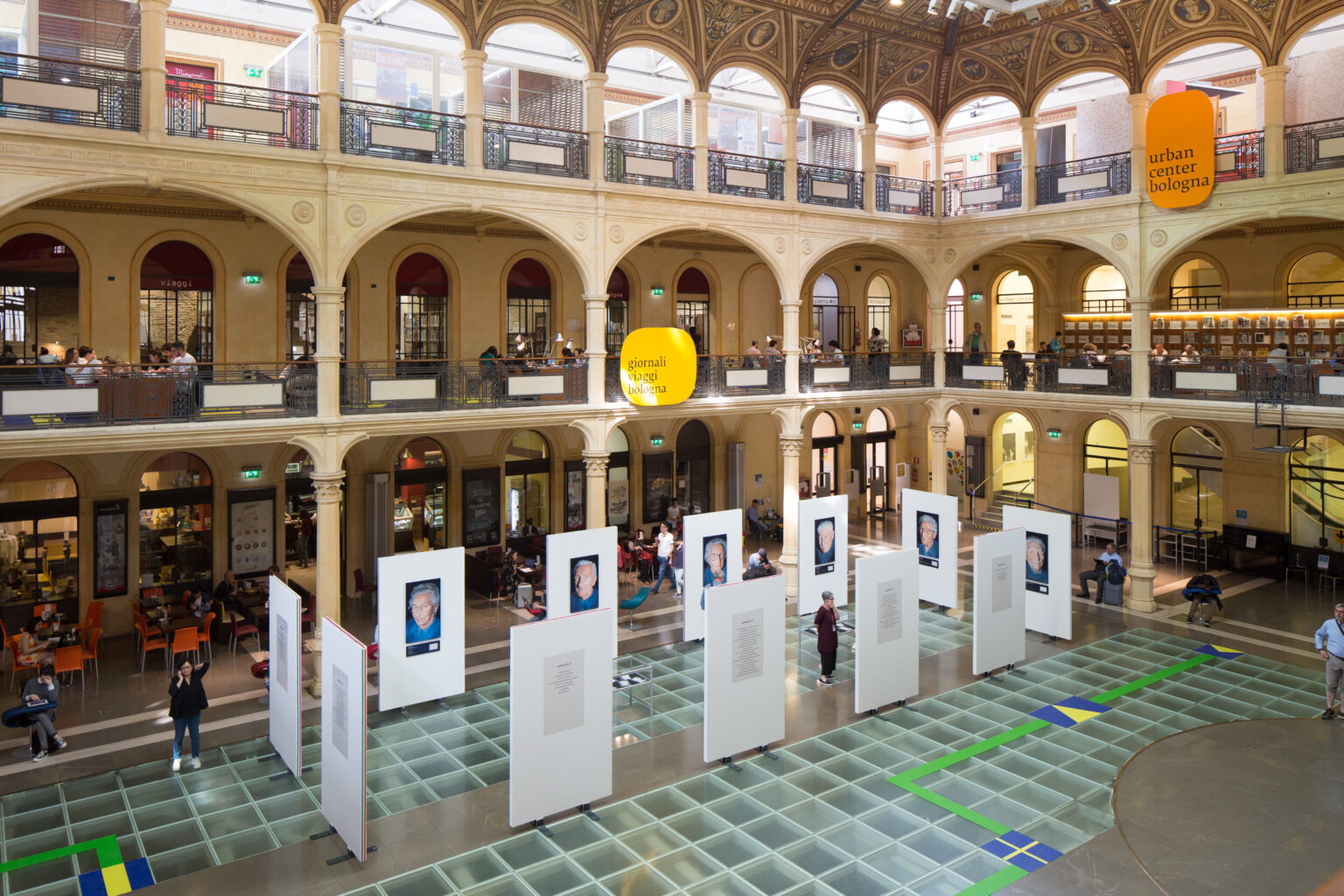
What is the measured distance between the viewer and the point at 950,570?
61.0 feet

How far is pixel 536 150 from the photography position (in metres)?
17.0

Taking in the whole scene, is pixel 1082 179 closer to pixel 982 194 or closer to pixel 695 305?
pixel 982 194

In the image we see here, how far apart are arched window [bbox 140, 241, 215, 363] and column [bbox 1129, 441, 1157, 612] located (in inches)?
707

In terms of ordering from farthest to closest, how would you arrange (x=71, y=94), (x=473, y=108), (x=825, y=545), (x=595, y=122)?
(x=825, y=545) → (x=595, y=122) → (x=473, y=108) → (x=71, y=94)

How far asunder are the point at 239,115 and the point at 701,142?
850 centimetres

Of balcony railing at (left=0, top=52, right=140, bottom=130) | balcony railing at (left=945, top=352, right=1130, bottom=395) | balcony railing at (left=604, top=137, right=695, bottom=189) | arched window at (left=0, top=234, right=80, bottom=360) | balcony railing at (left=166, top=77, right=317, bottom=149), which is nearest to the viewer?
balcony railing at (left=0, top=52, right=140, bottom=130)

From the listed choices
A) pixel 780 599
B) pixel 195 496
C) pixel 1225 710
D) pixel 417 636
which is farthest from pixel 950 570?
pixel 195 496

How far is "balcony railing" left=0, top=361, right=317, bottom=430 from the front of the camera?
42.9 feet

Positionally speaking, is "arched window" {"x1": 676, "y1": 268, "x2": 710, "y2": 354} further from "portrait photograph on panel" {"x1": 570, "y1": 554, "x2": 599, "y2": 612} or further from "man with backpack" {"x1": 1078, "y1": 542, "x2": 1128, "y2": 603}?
"man with backpack" {"x1": 1078, "y1": 542, "x2": 1128, "y2": 603}

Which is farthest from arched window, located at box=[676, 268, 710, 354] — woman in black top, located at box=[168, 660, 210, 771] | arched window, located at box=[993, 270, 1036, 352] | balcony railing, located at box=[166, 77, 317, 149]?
woman in black top, located at box=[168, 660, 210, 771]

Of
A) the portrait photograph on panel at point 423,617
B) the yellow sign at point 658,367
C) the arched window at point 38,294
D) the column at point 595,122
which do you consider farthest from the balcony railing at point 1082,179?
the arched window at point 38,294

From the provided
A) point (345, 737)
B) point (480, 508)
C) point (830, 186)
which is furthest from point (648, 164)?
point (345, 737)

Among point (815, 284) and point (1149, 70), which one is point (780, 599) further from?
point (815, 284)

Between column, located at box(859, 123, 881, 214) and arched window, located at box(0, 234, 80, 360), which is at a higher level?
column, located at box(859, 123, 881, 214)
